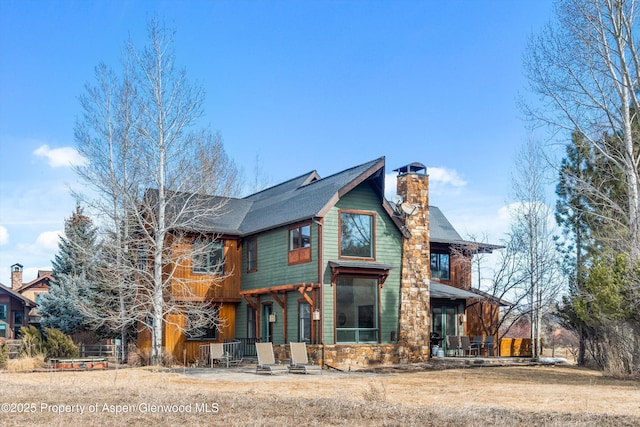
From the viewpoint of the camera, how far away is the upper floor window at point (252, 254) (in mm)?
25961

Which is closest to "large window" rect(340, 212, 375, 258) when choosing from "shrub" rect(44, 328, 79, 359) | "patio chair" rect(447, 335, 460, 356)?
"patio chair" rect(447, 335, 460, 356)

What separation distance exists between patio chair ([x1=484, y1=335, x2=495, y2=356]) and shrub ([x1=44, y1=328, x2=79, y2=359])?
1560 centimetres

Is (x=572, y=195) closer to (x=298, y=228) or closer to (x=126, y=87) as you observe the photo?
(x=298, y=228)

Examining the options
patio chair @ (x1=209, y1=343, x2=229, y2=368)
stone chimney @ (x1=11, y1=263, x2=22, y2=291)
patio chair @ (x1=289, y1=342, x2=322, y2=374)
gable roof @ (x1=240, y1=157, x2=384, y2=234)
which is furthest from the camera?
stone chimney @ (x1=11, y1=263, x2=22, y2=291)

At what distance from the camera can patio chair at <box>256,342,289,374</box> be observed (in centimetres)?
1911

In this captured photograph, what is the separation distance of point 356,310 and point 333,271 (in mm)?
1671

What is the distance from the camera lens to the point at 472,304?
96.4 ft

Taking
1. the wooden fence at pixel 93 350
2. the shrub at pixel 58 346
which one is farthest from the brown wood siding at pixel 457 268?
the shrub at pixel 58 346

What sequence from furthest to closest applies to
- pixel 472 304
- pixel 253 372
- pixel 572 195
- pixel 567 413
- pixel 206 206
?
pixel 472 304 → pixel 206 206 → pixel 572 195 → pixel 253 372 → pixel 567 413

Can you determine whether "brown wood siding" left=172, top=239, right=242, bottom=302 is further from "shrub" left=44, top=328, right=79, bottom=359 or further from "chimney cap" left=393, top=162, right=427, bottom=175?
"chimney cap" left=393, top=162, right=427, bottom=175

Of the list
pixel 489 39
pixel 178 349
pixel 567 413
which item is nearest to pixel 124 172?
pixel 178 349

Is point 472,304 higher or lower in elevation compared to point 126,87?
lower

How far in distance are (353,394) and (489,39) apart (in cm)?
1239

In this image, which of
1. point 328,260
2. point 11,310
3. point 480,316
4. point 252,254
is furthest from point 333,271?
point 11,310
